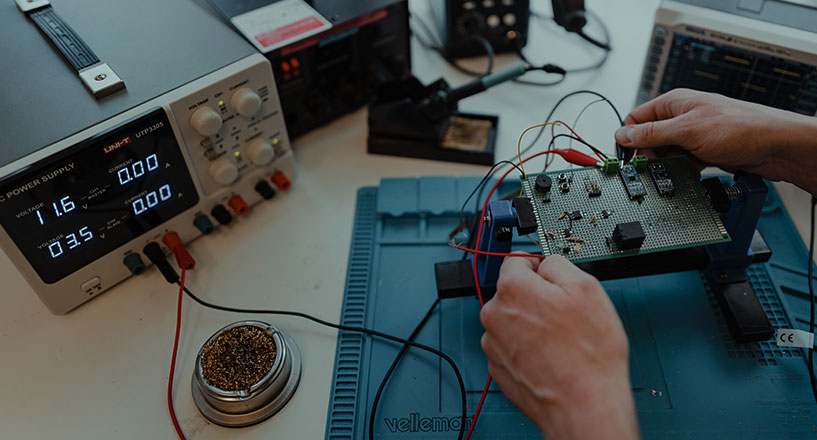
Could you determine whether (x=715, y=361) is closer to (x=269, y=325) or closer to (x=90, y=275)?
(x=269, y=325)

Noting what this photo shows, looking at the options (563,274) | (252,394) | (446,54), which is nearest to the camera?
(563,274)

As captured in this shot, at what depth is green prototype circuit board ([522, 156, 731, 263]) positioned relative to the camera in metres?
1.18

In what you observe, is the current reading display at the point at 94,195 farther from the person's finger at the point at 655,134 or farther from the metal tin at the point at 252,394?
the person's finger at the point at 655,134

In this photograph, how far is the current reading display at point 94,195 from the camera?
1.16 meters

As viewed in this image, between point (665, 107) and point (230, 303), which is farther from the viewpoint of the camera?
point (230, 303)

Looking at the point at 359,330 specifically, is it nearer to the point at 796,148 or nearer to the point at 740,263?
the point at 740,263

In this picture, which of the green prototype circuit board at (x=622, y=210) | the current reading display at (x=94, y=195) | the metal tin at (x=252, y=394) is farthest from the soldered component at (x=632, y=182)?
the current reading display at (x=94, y=195)

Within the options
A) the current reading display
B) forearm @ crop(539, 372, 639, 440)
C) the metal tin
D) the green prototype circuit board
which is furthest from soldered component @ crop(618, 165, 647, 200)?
the current reading display

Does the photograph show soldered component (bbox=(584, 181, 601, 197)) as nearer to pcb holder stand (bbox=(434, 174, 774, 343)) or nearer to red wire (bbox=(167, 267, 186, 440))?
pcb holder stand (bbox=(434, 174, 774, 343))

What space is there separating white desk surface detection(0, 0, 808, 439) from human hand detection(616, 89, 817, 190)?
382 mm

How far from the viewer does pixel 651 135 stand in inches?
50.4

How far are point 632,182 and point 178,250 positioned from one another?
105 centimetres

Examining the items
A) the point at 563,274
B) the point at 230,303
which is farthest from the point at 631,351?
the point at 230,303

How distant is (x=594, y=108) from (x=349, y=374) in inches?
43.3
